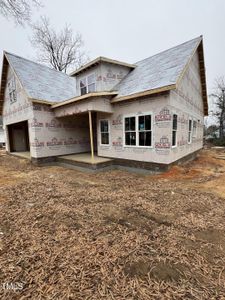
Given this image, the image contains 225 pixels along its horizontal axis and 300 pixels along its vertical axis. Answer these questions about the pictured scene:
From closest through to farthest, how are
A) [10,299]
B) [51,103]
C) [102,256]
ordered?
1. [10,299]
2. [102,256]
3. [51,103]

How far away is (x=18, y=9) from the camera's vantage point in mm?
8625

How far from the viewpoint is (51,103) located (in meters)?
9.64

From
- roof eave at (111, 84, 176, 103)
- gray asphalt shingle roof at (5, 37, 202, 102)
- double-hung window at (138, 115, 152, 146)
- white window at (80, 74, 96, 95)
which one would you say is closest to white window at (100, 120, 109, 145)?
roof eave at (111, 84, 176, 103)

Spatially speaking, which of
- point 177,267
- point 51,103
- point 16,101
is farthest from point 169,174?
point 16,101

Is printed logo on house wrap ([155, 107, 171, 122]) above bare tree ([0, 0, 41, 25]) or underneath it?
underneath

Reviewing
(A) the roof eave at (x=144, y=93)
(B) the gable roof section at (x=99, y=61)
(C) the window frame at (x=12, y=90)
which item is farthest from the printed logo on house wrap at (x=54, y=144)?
(A) the roof eave at (x=144, y=93)

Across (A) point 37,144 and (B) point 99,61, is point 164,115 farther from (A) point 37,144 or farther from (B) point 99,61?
(A) point 37,144

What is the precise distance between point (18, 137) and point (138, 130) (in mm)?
12633

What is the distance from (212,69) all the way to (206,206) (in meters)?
42.0

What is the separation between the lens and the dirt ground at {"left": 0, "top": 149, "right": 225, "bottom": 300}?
5.92ft

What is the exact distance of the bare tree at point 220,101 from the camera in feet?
77.8

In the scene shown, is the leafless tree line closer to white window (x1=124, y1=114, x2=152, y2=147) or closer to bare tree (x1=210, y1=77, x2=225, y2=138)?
bare tree (x1=210, y1=77, x2=225, y2=138)

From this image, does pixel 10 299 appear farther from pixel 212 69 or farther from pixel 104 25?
pixel 212 69

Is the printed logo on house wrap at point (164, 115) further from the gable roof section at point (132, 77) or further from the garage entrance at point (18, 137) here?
the garage entrance at point (18, 137)
